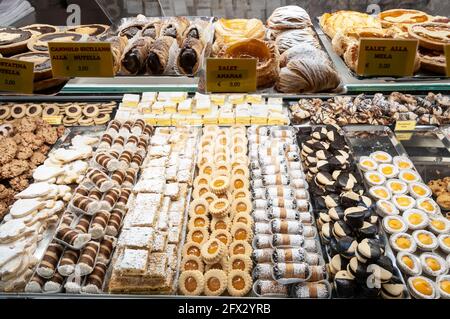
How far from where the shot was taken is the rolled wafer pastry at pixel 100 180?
2.43 metres

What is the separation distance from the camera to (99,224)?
7.23ft

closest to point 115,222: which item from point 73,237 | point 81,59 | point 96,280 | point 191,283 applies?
point 73,237

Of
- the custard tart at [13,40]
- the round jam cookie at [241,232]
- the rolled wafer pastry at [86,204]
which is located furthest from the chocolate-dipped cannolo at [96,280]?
the custard tart at [13,40]

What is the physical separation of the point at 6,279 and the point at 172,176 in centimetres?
108

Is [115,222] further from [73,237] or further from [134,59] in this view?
[134,59]

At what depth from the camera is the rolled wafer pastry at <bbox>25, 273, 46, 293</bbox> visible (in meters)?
1.97

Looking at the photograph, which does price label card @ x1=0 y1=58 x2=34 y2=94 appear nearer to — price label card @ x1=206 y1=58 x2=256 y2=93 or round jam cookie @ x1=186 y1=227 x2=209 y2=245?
price label card @ x1=206 y1=58 x2=256 y2=93

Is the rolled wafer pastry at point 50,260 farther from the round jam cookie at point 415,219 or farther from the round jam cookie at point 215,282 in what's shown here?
the round jam cookie at point 415,219

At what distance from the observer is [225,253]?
217cm

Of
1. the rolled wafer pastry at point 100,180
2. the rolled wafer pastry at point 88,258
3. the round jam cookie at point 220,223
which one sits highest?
the rolled wafer pastry at point 100,180

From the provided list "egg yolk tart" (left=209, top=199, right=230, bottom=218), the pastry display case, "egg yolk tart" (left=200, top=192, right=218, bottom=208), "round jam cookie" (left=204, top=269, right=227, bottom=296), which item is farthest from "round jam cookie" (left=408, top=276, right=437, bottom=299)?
"egg yolk tart" (left=200, top=192, right=218, bottom=208)

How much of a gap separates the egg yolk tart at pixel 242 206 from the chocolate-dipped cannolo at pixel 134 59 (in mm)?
972

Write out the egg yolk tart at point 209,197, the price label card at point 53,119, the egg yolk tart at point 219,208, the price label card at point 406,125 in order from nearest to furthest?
the egg yolk tart at point 219,208 < the egg yolk tart at point 209,197 < the price label card at point 406,125 < the price label card at point 53,119
